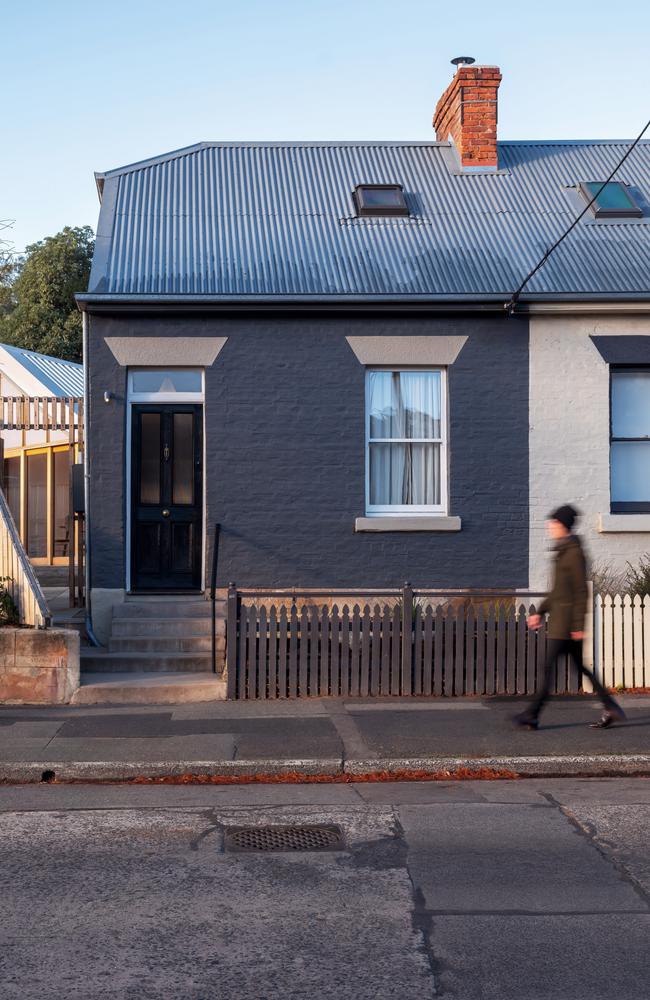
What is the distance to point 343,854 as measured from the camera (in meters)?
6.22

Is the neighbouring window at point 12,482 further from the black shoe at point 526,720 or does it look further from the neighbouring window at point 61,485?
the black shoe at point 526,720

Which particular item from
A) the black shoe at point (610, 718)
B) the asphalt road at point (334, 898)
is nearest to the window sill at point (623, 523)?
the black shoe at point (610, 718)

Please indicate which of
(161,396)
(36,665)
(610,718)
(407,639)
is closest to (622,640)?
(610,718)

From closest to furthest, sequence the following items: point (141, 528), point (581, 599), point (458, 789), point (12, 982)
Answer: point (12, 982) → point (458, 789) → point (581, 599) → point (141, 528)

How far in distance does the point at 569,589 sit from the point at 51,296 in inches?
1213

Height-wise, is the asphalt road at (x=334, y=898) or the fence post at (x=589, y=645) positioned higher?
the fence post at (x=589, y=645)

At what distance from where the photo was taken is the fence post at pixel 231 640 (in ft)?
34.5

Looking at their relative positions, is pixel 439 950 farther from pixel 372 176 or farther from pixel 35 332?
pixel 35 332

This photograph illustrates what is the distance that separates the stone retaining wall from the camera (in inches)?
415

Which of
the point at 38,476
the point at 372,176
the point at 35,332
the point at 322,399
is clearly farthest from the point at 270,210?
the point at 35,332

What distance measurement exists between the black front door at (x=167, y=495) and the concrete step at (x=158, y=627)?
874 mm

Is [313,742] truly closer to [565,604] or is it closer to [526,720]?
[526,720]

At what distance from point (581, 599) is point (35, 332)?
30679 mm

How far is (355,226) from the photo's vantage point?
14492 millimetres
